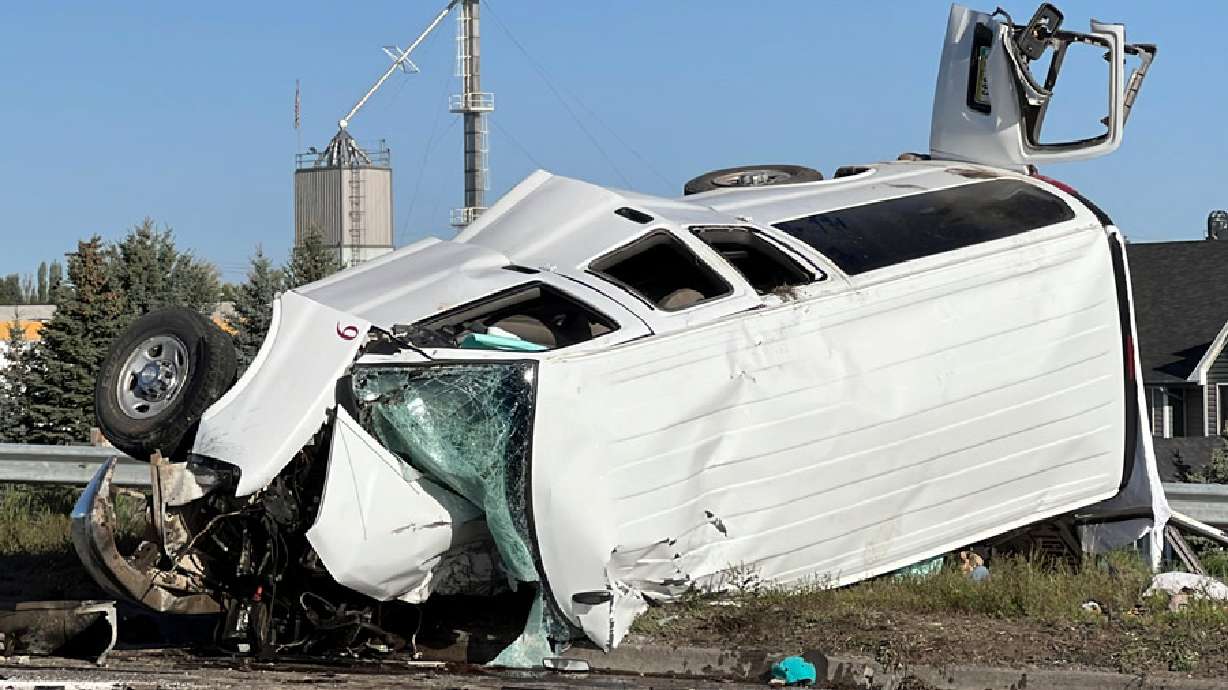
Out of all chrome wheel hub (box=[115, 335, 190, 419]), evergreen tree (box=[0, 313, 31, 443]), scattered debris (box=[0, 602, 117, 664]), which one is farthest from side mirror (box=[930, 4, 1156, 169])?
evergreen tree (box=[0, 313, 31, 443])

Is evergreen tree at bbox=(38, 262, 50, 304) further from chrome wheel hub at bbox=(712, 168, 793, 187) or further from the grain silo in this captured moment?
chrome wheel hub at bbox=(712, 168, 793, 187)

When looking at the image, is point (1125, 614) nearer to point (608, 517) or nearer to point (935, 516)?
point (935, 516)

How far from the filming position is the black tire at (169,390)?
757 cm

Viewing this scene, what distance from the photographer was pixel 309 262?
104ft

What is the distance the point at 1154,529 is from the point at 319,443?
4.50 meters

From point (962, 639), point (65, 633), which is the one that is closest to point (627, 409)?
point (962, 639)

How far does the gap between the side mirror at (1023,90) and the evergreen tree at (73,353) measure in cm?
1862

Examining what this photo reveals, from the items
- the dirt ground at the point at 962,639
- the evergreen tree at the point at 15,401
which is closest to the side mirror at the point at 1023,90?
the dirt ground at the point at 962,639

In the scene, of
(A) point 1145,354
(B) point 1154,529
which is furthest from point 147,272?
(B) point 1154,529

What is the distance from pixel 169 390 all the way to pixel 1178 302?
107ft

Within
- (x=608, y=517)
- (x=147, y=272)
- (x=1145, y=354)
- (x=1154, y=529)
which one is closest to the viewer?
(x=608, y=517)

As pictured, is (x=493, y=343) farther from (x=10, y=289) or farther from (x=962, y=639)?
(x=10, y=289)

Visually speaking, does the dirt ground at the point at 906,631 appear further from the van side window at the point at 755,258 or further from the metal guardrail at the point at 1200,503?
the metal guardrail at the point at 1200,503

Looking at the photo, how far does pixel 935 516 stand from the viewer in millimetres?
8227
